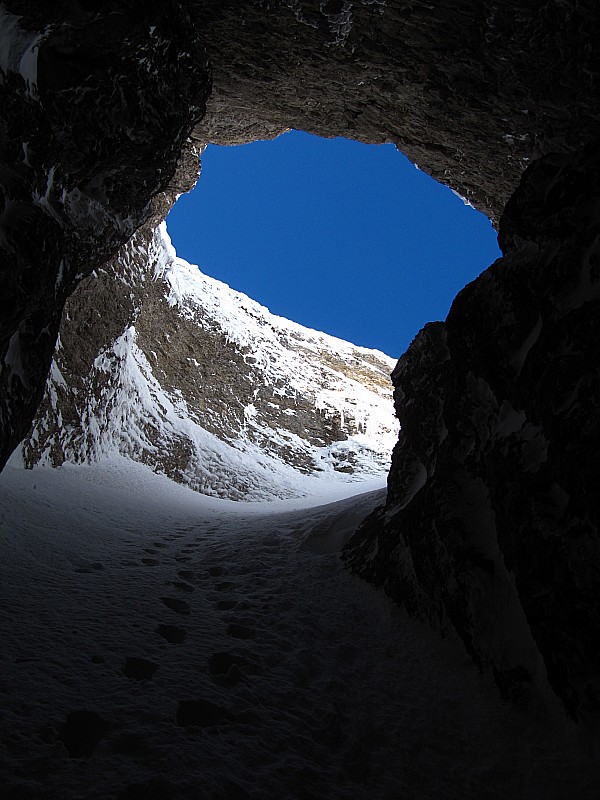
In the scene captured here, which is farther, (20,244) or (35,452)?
(35,452)

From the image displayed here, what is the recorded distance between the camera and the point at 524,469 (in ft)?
12.3

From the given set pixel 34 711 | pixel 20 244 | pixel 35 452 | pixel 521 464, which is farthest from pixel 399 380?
pixel 35 452

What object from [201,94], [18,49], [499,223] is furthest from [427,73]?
[18,49]

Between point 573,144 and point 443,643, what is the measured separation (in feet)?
20.2

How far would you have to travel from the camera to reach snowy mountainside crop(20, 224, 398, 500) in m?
10.4

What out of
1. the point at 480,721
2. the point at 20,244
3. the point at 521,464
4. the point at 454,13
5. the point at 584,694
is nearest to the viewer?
the point at 584,694

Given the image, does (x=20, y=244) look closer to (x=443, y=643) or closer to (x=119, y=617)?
(x=119, y=617)

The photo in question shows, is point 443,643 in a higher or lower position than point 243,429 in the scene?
lower

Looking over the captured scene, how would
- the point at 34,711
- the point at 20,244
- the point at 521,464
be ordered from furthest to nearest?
the point at 20,244 < the point at 521,464 < the point at 34,711

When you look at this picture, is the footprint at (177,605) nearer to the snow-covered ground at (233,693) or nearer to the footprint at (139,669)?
the snow-covered ground at (233,693)

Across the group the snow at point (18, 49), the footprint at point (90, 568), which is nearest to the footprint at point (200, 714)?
the footprint at point (90, 568)

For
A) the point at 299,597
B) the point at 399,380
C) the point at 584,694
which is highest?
the point at 399,380

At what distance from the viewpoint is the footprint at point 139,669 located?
319 cm

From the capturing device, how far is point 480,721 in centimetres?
318
